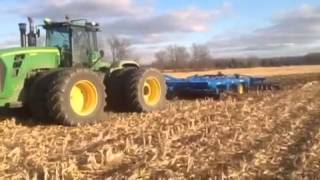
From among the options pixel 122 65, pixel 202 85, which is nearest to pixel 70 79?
pixel 122 65

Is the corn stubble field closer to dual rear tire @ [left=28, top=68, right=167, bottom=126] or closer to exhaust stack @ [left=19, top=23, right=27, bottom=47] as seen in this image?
dual rear tire @ [left=28, top=68, right=167, bottom=126]

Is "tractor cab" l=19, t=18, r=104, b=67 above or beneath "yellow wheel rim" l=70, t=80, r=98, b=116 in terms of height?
above

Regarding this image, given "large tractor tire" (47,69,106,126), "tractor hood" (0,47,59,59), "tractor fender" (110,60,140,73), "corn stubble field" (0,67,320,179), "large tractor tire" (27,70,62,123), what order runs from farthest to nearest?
1. "tractor fender" (110,60,140,73)
2. "tractor hood" (0,47,59,59)
3. "large tractor tire" (27,70,62,123)
4. "large tractor tire" (47,69,106,126)
5. "corn stubble field" (0,67,320,179)

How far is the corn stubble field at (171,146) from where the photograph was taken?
280 inches

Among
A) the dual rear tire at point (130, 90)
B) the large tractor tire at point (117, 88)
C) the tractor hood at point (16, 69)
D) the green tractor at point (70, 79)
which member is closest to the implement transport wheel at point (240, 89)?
the green tractor at point (70, 79)

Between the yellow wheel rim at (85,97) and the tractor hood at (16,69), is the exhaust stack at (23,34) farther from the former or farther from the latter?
the yellow wheel rim at (85,97)

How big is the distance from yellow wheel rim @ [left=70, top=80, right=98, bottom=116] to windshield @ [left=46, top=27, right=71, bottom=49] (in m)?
1.51

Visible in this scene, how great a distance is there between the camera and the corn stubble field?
7117mm

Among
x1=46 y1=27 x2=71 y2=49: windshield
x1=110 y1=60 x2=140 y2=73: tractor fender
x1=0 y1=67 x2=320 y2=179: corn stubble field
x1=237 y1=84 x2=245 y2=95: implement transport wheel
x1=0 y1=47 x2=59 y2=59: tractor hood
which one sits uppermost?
x1=46 y1=27 x2=71 y2=49: windshield

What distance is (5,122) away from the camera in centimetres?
1161

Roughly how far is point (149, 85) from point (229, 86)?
4683mm

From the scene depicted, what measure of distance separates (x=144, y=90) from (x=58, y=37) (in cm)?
248

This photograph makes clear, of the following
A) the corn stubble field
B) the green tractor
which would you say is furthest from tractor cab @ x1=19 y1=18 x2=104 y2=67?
the corn stubble field

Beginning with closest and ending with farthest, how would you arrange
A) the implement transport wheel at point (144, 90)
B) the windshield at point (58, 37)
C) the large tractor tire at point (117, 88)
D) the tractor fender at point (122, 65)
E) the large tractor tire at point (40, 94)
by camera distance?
the large tractor tire at point (40, 94) → the windshield at point (58, 37) → the implement transport wheel at point (144, 90) → the large tractor tire at point (117, 88) → the tractor fender at point (122, 65)
